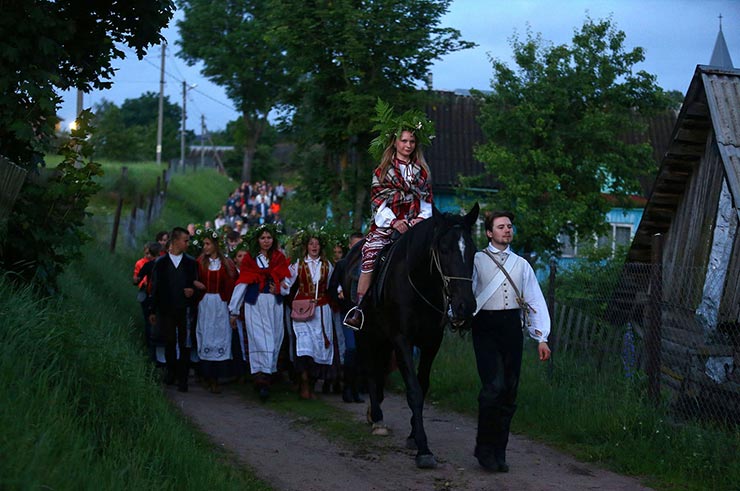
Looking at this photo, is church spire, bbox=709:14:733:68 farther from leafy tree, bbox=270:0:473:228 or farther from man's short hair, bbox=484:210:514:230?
man's short hair, bbox=484:210:514:230

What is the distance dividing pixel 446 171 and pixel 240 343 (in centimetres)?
2532

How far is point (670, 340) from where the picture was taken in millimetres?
10328

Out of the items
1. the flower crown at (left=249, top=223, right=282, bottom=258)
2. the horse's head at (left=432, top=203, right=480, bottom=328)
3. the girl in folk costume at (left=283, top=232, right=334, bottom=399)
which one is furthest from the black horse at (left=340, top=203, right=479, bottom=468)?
the flower crown at (left=249, top=223, right=282, bottom=258)

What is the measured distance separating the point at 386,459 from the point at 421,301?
1.45 m

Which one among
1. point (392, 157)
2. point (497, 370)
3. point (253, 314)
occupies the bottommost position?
point (497, 370)

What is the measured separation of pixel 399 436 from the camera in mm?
10078

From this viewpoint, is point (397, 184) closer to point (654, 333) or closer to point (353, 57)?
point (654, 333)

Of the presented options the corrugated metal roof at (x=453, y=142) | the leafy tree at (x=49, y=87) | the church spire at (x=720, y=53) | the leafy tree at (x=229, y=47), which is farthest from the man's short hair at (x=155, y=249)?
the leafy tree at (x=229, y=47)

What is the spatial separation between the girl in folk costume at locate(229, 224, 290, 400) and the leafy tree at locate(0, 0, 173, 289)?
10.9 feet

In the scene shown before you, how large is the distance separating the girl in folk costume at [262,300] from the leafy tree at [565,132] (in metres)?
Result: 12.8

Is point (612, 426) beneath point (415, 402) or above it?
beneath

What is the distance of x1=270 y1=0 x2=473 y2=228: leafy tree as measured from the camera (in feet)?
70.8

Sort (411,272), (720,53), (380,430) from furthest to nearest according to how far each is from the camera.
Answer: (720,53), (380,430), (411,272)

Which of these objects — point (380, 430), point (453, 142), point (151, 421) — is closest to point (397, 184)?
point (380, 430)
